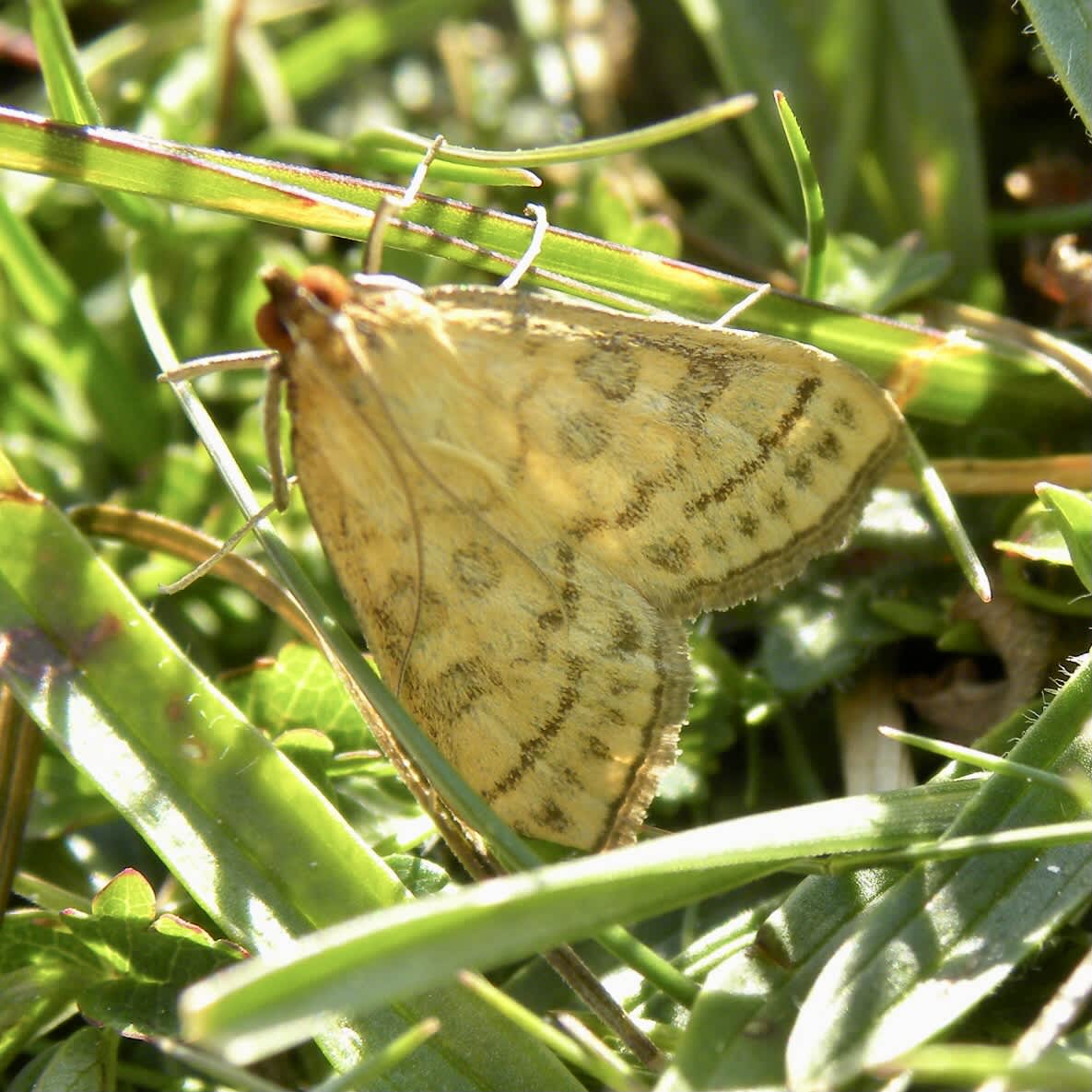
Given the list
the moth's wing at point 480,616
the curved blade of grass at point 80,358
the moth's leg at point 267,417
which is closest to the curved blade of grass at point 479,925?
the moth's wing at point 480,616

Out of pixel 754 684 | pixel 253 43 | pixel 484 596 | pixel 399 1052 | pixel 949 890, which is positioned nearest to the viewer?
pixel 399 1052

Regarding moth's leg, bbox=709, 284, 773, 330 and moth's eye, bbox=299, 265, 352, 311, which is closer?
moth's eye, bbox=299, 265, 352, 311

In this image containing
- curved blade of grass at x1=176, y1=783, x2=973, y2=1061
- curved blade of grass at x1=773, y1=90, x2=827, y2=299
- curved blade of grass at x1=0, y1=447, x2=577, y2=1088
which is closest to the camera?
curved blade of grass at x1=176, y1=783, x2=973, y2=1061

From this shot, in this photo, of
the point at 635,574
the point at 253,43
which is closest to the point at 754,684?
the point at 635,574

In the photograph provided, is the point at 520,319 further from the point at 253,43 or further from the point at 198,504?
the point at 253,43

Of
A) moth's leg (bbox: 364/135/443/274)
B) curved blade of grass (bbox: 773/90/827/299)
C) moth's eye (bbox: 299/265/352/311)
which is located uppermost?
moth's leg (bbox: 364/135/443/274)

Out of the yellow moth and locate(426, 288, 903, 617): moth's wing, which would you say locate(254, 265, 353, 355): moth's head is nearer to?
the yellow moth

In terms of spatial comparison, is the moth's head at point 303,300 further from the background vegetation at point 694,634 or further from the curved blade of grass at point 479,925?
the curved blade of grass at point 479,925

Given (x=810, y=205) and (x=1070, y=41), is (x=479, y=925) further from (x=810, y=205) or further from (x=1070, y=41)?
(x=1070, y=41)

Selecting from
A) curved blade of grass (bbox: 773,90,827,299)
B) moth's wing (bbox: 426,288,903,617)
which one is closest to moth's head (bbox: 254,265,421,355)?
moth's wing (bbox: 426,288,903,617)
